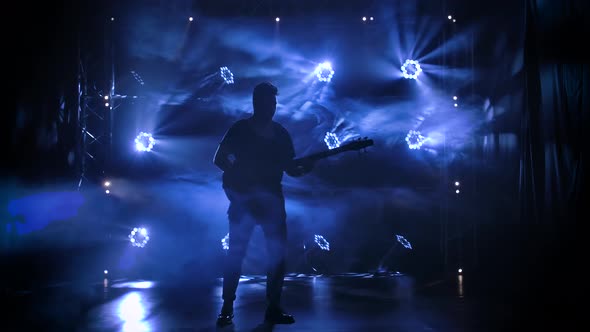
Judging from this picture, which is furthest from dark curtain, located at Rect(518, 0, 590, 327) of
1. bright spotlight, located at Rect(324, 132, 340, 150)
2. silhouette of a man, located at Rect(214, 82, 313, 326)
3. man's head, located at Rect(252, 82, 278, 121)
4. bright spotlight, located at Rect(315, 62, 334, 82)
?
bright spotlight, located at Rect(315, 62, 334, 82)

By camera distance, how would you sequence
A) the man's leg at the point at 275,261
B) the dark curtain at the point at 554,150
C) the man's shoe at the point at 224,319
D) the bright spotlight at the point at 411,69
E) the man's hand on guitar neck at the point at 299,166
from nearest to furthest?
1. the man's shoe at the point at 224,319
2. the man's leg at the point at 275,261
3. the man's hand on guitar neck at the point at 299,166
4. the dark curtain at the point at 554,150
5. the bright spotlight at the point at 411,69

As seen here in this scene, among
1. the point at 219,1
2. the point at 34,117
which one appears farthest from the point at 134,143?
the point at 219,1

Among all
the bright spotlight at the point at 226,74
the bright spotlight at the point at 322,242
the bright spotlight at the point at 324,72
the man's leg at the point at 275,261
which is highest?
the bright spotlight at the point at 324,72

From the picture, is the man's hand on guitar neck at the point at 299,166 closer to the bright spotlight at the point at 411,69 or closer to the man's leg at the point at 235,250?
the man's leg at the point at 235,250

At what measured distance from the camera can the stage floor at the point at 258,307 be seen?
3855 millimetres

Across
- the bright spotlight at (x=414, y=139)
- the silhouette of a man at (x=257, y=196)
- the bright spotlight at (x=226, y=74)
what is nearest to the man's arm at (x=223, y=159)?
the silhouette of a man at (x=257, y=196)

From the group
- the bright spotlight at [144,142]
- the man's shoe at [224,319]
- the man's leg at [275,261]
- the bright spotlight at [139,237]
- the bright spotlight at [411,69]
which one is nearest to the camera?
the man's shoe at [224,319]

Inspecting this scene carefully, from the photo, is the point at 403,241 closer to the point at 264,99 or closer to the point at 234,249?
the point at 234,249

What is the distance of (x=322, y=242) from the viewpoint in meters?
7.76

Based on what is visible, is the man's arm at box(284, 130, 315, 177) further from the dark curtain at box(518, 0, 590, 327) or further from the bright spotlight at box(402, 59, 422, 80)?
the bright spotlight at box(402, 59, 422, 80)

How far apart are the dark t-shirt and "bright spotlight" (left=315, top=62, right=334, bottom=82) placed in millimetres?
3939

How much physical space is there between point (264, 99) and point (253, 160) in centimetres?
47

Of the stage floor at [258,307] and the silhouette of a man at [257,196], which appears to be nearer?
the stage floor at [258,307]

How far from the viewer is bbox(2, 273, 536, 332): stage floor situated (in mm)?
3855
